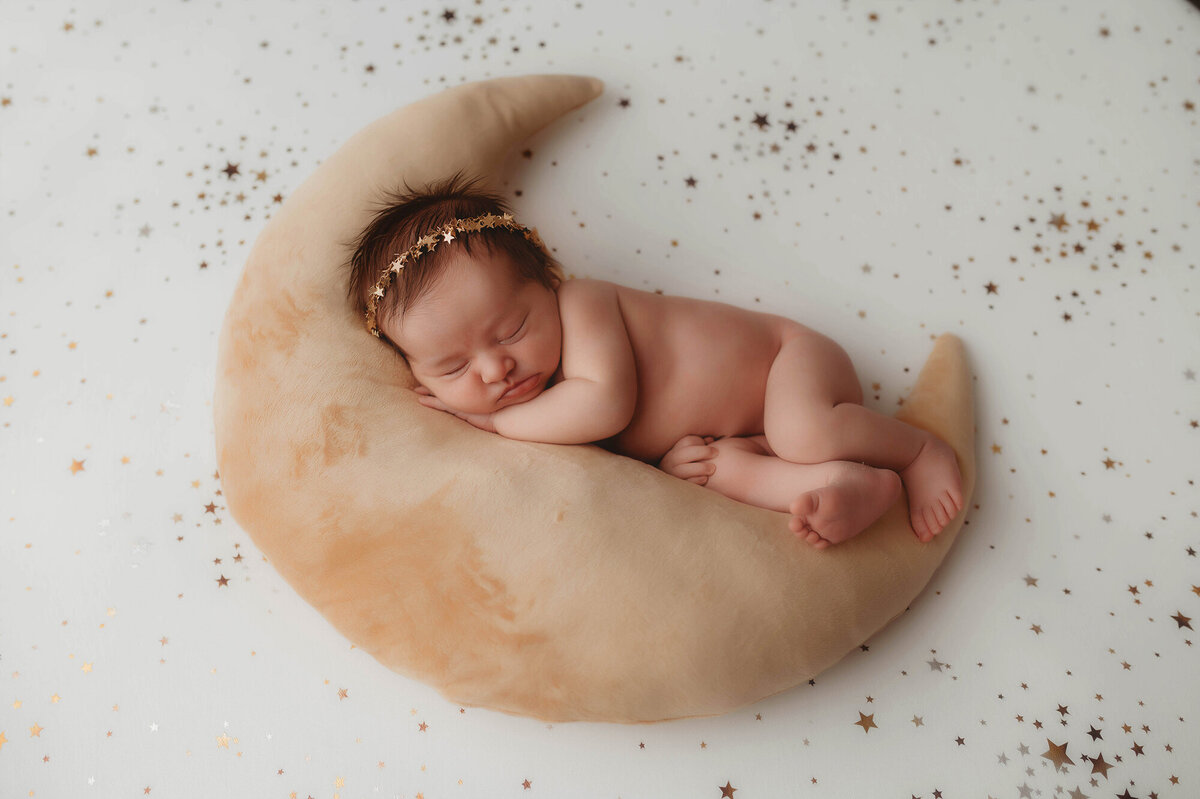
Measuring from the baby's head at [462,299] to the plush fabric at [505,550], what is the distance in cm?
7

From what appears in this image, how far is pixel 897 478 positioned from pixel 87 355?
158 centimetres

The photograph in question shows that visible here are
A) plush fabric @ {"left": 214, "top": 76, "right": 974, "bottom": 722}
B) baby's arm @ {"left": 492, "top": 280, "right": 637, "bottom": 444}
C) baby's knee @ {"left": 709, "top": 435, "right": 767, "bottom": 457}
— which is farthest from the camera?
baby's knee @ {"left": 709, "top": 435, "right": 767, "bottom": 457}

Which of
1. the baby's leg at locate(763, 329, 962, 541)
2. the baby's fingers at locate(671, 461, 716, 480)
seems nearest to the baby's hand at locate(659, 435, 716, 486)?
the baby's fingers at locate(671, 461, 716, 480)

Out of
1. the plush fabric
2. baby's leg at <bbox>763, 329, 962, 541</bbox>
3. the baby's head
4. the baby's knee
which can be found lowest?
the plush fabric

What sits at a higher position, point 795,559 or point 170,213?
point 170,213

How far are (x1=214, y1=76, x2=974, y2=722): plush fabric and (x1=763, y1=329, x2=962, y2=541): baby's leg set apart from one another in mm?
59

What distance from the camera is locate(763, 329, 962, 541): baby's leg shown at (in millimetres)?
1273

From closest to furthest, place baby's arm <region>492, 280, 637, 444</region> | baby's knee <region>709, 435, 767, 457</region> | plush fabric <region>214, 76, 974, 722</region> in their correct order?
1. plush fabric <region>214, 76, 974, 722</region>
2. baby's arm <region>492, 280, 637, 444</region>
3. baby's knee <region>709, 435, 767, 457</region>

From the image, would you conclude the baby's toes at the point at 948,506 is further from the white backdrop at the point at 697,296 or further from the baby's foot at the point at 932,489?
the white backdrop at the point at 697,296

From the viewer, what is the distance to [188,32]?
1.88 m

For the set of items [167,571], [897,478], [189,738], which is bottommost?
[189,738]

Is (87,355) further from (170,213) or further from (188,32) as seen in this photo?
(188,32)

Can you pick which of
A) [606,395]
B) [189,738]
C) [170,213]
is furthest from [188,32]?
[189,738]

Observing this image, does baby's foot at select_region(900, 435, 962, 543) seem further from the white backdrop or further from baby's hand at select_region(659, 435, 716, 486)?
baby's hand at select_region(659, 435, 716, 486)
